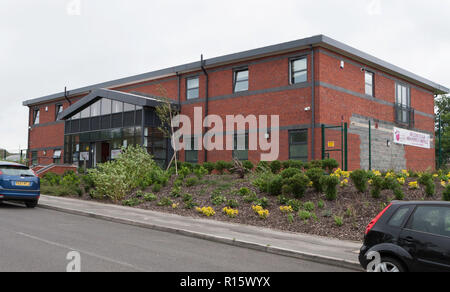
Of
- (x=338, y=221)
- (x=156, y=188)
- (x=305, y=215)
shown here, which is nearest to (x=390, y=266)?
(x=338, y=221)

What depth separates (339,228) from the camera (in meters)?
10.8

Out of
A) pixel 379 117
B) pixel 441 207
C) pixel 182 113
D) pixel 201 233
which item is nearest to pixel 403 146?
pixel 379 117

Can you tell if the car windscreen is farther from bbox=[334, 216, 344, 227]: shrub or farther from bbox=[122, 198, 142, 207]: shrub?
bbox=[334, 216, 344, 227]: shrub

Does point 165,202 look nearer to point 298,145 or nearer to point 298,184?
point 298,184

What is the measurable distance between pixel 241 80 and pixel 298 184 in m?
12.5

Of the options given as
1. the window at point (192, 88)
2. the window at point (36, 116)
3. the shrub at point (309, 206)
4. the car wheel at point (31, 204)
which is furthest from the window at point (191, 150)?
the window at point (36, 116)


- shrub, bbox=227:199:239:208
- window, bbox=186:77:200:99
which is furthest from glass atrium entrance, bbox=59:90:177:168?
shrub, bbox=227:199:239:208

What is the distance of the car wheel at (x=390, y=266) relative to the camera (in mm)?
5787

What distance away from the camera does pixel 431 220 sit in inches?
232

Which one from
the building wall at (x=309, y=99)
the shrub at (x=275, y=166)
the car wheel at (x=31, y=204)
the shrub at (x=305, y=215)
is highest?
the building wall at (x=309, y=99)

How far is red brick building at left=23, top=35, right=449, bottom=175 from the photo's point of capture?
21484 mm

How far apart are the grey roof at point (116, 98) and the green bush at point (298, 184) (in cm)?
1126

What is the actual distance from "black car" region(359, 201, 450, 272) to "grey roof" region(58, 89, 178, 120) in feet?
57.6

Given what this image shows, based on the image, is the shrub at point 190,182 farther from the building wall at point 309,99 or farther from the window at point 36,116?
the window at point 36,116
